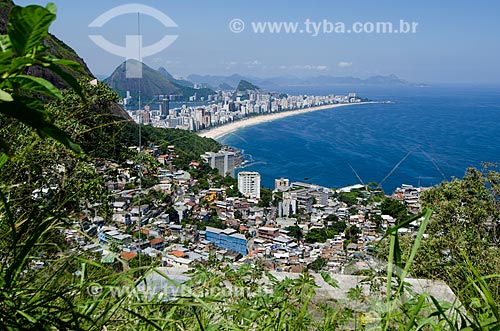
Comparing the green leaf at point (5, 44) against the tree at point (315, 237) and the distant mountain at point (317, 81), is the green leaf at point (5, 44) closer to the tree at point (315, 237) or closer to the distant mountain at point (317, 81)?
the tree at point (315, 237)

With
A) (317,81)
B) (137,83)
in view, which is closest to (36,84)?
(137,83)

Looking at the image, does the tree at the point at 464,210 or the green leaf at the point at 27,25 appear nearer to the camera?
the green leaf at the point at 27,25

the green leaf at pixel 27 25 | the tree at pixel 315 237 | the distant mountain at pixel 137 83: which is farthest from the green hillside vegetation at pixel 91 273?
the tree at pixel 315 237

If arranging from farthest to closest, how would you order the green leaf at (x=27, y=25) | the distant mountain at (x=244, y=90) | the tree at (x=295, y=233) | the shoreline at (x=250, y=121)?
the distant mountain at (x=244, y=90), the shoreline at (x=250, y=121), the tree at (x=295, y=233), the green leaf at (x=27, y=25)

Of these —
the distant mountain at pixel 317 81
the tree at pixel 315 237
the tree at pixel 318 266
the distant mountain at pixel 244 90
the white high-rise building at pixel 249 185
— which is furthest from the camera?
the distant mountain at pixel 317 81

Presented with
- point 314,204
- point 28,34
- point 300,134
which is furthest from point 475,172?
point 300,134

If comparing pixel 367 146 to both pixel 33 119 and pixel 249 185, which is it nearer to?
pixel 249 185

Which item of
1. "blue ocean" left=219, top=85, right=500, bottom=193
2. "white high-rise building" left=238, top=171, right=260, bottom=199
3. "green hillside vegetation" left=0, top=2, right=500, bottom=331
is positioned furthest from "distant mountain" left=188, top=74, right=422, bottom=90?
"green hillside vegetation" left=0, top=2, right=500, bottom=331

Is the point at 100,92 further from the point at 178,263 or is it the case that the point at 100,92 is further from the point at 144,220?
the point at 178,263
